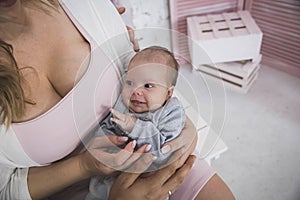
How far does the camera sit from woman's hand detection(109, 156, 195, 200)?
0.63 m

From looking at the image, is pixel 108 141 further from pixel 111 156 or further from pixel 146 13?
pixel 146 13

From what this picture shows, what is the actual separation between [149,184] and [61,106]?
0.76ft

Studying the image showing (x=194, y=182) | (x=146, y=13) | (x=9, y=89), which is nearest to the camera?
(x=9, y=89)

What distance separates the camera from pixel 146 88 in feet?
2.15

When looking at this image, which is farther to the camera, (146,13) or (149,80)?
(146,13)

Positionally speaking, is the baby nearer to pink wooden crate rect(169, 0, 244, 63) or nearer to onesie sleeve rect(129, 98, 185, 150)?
onesie sleeve rect(129, 98, 185, 150)

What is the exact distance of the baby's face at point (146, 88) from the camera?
65 centimetres

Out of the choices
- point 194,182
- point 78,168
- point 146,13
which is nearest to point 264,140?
point 194,182

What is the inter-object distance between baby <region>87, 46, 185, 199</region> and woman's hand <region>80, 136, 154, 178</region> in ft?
0.07

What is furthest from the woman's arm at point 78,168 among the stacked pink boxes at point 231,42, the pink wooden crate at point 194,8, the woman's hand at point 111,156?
the pink wooden crate at point 194,8

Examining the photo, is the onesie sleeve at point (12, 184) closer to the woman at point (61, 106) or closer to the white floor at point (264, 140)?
the woman at point (61, 106)

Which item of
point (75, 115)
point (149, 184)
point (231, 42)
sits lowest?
point (231, 42)

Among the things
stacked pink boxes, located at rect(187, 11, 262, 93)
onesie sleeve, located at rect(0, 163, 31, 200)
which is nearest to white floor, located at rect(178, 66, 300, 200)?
stacked pink boxes, located at rect(187, 11, 262, 93)

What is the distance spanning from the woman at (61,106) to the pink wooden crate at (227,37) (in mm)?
667
